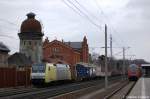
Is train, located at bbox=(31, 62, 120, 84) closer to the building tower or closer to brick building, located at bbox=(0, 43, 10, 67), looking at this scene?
brick building, located at bbox=(0, 43, 10, 67)

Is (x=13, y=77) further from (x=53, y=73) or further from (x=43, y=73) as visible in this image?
(x=53, y=73)

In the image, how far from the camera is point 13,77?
52188mm

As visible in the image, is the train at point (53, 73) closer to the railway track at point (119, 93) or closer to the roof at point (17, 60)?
the roof at point (17, 60)

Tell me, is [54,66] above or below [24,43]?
below

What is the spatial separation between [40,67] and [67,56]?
7365 cm

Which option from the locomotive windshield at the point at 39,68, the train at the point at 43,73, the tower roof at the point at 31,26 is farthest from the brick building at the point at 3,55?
the locomotive windshield at the point at 39,68

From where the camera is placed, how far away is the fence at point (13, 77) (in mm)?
49525

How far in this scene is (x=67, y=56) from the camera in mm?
125312

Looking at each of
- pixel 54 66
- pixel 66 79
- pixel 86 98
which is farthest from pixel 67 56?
pixel 86 98

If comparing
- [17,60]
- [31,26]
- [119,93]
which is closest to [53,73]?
[119,93]

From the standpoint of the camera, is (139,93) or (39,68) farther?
(39,68)

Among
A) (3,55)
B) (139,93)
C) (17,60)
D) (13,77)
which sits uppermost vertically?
(3,55)

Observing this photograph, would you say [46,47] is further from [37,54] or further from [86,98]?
[86,98]

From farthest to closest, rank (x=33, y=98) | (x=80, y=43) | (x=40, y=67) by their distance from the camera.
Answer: (x=80, y=43) → (x=40, y=67) → (x=33, y=98)
